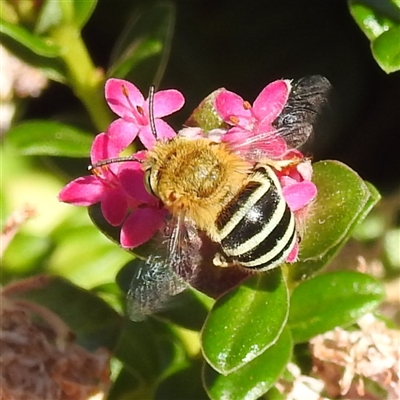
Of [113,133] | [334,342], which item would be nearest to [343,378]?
[334,342]

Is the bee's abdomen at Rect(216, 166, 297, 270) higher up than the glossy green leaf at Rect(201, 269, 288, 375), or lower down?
higher up

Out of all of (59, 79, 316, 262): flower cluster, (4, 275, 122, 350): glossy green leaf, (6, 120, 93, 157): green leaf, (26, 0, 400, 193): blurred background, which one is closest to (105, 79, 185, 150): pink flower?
(59, 79, 316, 262): flower cluster

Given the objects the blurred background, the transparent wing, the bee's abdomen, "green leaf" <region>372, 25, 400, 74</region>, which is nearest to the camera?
the bee's abdomen

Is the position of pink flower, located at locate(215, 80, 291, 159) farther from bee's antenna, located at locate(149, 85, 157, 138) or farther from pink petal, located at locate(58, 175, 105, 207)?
pink petal, located at locate(58, 175, 105, 207)

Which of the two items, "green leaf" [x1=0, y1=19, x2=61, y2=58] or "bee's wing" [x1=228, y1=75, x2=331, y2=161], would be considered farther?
"green leaf" [x1=0, y1=19, x2=61, y2=58]

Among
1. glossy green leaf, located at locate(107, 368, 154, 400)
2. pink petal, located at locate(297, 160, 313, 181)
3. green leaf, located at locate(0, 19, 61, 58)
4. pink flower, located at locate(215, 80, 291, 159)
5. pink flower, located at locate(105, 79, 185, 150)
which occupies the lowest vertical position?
glossy green leaf, located at locate(107, 368, 154, 400)

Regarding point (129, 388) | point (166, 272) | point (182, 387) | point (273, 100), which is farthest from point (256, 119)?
point (129, 388)
